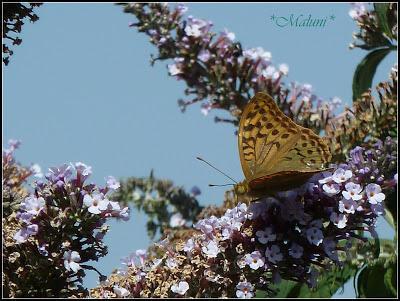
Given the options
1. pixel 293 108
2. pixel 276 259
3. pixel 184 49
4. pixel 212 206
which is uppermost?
pixel 184 49

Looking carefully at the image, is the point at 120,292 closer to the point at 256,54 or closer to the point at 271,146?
the point at 271,146

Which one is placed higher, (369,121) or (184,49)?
(184,49)

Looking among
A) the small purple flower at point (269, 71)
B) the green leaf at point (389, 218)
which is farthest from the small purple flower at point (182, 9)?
the green leaf at point (389, 218)

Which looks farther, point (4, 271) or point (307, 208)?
point (307, 208)

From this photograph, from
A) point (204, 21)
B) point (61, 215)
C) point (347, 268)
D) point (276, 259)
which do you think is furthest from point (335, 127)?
point (61, 215)

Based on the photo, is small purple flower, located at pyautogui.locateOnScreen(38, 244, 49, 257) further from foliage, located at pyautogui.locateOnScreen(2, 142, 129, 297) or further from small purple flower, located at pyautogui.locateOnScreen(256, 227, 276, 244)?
small purple flower, located at pyautogui.locateOnScreen(256, 227, 276, 244)

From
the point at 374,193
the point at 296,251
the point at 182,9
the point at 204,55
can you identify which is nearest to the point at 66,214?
the point at 296,251

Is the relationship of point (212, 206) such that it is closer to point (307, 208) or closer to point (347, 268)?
point (347, 268)

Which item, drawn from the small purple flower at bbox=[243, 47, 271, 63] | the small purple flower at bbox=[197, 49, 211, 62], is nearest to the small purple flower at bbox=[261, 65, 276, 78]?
the small purple flower at bbox=[243, 47, 271, 63]
